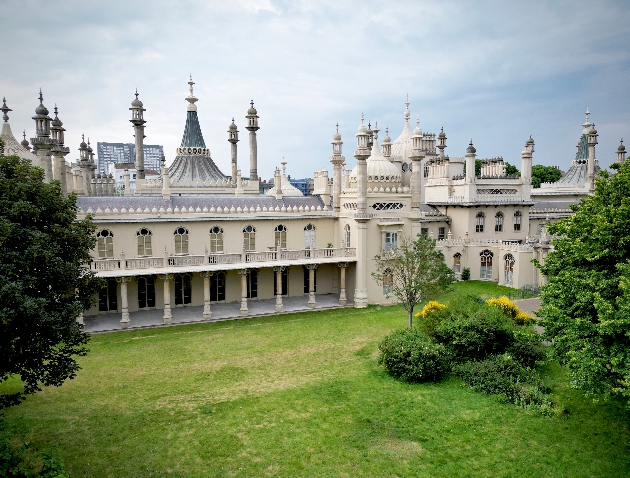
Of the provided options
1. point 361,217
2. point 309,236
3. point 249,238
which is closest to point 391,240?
point 361,217

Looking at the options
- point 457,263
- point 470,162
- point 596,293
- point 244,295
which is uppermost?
point 470,162

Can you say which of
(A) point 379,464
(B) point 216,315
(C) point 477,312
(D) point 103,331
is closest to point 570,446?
(A) point 379,464

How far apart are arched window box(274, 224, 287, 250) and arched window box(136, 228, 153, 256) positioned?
8.93m

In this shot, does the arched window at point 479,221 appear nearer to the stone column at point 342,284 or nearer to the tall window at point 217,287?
the stone column at point 342,284

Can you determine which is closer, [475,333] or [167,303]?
[475,333]

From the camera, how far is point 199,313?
3158cm

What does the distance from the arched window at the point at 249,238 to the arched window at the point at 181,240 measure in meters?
4.18

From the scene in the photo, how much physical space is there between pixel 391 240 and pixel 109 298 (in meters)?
20.3

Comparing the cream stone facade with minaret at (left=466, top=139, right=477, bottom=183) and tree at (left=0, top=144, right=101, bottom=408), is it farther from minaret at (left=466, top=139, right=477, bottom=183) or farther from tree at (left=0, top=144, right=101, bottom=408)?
tree at (left=0, top=144, right=101, bottom=408)

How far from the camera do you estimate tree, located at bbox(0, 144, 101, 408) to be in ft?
41.9

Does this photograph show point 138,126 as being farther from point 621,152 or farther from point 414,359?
point 621,152

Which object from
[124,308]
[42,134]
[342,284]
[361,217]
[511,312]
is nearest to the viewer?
[511,312]

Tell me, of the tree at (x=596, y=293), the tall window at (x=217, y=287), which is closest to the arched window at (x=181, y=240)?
the tall window at (x=217, y=287)

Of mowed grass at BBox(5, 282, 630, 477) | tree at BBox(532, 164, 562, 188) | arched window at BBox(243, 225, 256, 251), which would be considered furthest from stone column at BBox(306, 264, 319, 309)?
tree at BBox(532, 164, 562, 188)
